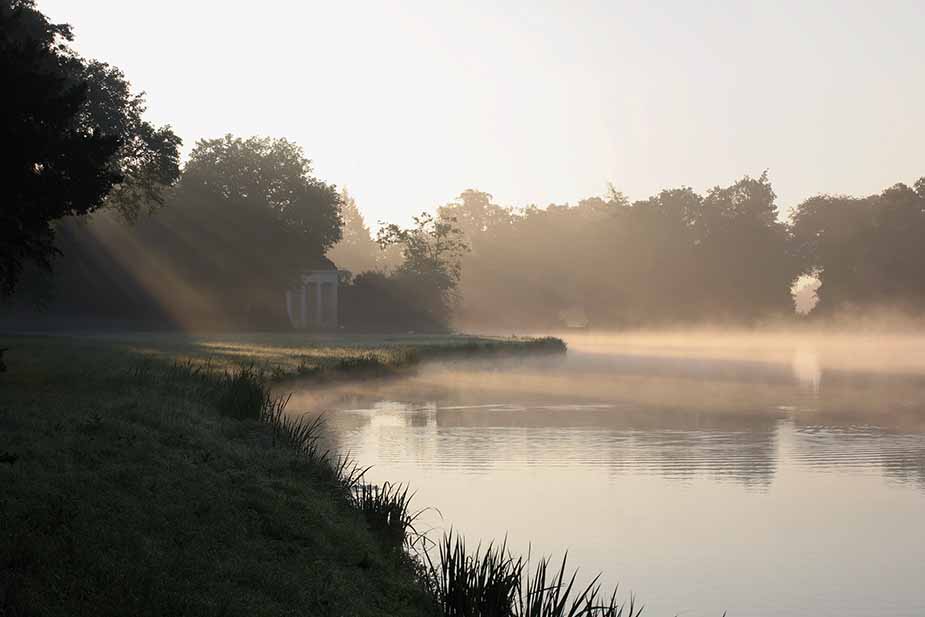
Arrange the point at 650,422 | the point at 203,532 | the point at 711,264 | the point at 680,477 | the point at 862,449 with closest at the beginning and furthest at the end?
the point at 203,532
the point at 680,477
the point at 862,449
the point at 650,422
the point at 711,264

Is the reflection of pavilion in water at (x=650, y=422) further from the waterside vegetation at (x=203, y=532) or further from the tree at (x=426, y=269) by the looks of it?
the tree at (x=426, y=269)

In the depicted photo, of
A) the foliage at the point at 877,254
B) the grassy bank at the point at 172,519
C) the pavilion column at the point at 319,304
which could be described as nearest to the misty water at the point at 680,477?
the grassy bank at the point at 172,519

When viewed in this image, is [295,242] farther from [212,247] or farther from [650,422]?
[650,422]

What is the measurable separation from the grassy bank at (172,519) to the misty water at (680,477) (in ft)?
9.25

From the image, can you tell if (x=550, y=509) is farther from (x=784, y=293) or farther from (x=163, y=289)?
(x=784, y=293)

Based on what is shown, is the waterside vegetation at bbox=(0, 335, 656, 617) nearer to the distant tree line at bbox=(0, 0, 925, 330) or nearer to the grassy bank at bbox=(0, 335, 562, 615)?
the grassy bank at bbox=(0, 335, 562, 615)

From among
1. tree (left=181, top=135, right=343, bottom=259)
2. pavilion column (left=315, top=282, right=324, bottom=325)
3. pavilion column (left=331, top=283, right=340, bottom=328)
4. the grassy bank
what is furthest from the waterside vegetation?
pavilion column (left=315, top=282, right=324, bottom=325)

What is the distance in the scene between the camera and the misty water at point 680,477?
15.4 meters

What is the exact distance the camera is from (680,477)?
23375 millimetres

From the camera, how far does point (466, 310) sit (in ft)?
486

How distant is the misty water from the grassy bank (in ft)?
9.25

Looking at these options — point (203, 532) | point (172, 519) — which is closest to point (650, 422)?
point (172, 519)

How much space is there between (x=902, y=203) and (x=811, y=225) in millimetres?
14559

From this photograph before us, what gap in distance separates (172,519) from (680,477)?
1274cm
